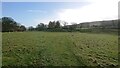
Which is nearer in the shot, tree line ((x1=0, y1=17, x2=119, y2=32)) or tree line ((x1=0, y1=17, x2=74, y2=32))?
tree line ((x1=0, y1=17, x2=119, y2=32))

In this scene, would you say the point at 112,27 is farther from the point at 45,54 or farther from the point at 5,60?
the point at 5,60

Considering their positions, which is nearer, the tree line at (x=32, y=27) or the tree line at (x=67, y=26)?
the tree line at (x=67, y=26)

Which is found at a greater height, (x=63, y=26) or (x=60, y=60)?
(x=63, y=26)

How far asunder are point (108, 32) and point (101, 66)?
12190mm

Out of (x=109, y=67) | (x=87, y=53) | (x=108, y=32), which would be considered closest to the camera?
(x=109, y=67)

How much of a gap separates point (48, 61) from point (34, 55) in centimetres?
123

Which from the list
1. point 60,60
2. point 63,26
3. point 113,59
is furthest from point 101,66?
point 63,26

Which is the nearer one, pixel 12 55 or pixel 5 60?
pixel 5 60

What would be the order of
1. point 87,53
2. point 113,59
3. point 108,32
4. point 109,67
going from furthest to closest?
point 108,32, point 87,53, point 113,59, point 109,67

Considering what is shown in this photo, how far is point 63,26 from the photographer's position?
955 inches

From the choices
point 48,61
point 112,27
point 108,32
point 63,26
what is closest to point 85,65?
point 48,61

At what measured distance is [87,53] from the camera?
1031cm

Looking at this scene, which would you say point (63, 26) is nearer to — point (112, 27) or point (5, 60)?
point (112, 27)

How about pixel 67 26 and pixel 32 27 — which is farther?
pixel 67 26
